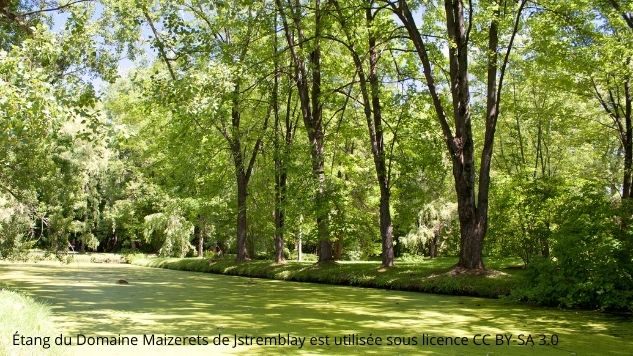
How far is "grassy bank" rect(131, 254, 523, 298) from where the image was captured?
11080mm

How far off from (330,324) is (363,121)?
1555 cm

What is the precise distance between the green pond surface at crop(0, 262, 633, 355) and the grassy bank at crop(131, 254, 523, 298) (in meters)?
0.84

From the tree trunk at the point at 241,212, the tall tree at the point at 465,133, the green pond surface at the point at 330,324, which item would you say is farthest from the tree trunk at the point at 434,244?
the green pond surface at the point at 330,324

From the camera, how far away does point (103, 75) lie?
986 centimetres

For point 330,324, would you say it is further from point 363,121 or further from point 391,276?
point 363,121

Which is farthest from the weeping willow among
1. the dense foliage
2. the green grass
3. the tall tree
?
the green grass

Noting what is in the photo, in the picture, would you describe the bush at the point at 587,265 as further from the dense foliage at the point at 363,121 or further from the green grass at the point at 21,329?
the green grass at the point at 21,329

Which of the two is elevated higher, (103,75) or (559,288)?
(103,75)

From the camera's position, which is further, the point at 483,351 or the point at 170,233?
the point at 170,233

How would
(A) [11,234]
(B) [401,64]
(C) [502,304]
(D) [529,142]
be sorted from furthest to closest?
(D) [529,142] → (B) [401,64] → (A) [11,234] → (C) [502,304]

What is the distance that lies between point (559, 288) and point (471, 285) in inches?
96.3

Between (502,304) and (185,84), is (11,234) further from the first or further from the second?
(502,304)

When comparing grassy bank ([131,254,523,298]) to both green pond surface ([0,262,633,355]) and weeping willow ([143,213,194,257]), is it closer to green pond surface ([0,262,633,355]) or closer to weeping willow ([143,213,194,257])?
green pond surface ([0,262,633,355])

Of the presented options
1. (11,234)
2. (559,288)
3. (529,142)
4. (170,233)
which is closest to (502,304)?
(559,288)
